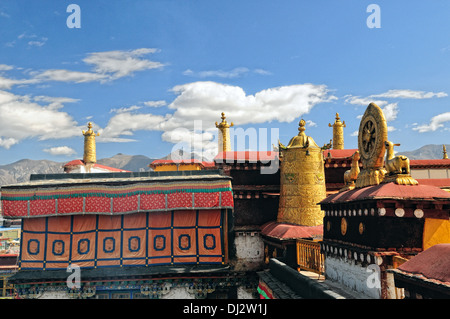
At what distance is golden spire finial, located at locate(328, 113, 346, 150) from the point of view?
29078mm

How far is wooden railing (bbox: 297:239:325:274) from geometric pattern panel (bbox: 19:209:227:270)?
5.44 metres

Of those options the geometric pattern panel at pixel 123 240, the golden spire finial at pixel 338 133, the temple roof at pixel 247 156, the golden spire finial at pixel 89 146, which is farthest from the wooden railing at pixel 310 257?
the golden spire finial at pixel 89 146

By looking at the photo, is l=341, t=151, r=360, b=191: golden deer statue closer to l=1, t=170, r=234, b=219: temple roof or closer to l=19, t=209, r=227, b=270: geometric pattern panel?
l=1, t=170, r=234, b=219: temple roof

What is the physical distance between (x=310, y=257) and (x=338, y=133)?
61.2ft

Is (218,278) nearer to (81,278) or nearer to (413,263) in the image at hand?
(81,278)

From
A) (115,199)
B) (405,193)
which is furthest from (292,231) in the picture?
(115,199)

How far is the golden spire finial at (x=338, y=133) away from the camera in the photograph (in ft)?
95.4

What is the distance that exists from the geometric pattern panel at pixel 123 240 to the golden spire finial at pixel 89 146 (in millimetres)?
13983

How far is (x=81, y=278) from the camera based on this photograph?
1708cm

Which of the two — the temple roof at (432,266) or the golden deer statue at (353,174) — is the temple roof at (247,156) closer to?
the golden deer statue at (353,174)

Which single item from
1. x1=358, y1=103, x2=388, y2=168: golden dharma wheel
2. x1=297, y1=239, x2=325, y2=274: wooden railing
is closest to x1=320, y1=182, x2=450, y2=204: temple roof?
x1=358, y1=103, x2=388, y2=168: golden dharma wheel

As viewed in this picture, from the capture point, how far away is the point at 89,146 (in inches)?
1241
